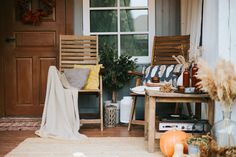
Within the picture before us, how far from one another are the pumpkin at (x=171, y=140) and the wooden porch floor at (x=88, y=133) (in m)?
0.91

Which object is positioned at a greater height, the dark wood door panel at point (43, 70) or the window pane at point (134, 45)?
the window pane at point (134, 45)

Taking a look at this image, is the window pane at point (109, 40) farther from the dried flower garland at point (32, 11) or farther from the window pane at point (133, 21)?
the dried flower garland at point (32, 11)

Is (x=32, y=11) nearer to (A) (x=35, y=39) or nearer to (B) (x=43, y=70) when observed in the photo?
(A) (x=35, y=39)

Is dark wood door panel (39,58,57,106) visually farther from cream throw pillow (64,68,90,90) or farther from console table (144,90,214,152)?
console table (144,90,214,152)

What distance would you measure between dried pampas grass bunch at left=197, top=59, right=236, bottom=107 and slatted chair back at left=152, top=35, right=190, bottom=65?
178 centimetres

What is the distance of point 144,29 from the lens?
14.5ft

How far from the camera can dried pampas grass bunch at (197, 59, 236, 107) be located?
216 cm

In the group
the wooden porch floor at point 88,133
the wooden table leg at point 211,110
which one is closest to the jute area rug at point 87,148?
the wooden porch floor at point 88,133

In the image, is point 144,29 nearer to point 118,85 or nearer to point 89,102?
point 118,85

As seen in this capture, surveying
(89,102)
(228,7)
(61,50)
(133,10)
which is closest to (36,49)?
(61,50)

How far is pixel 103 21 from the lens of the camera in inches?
175

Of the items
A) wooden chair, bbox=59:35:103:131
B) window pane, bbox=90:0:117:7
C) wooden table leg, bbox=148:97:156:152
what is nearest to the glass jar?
wooden table leg, bbox=148:97:156:152

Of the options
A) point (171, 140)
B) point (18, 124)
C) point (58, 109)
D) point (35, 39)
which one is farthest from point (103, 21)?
point (171, 140)

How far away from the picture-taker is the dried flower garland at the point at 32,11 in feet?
14.1
